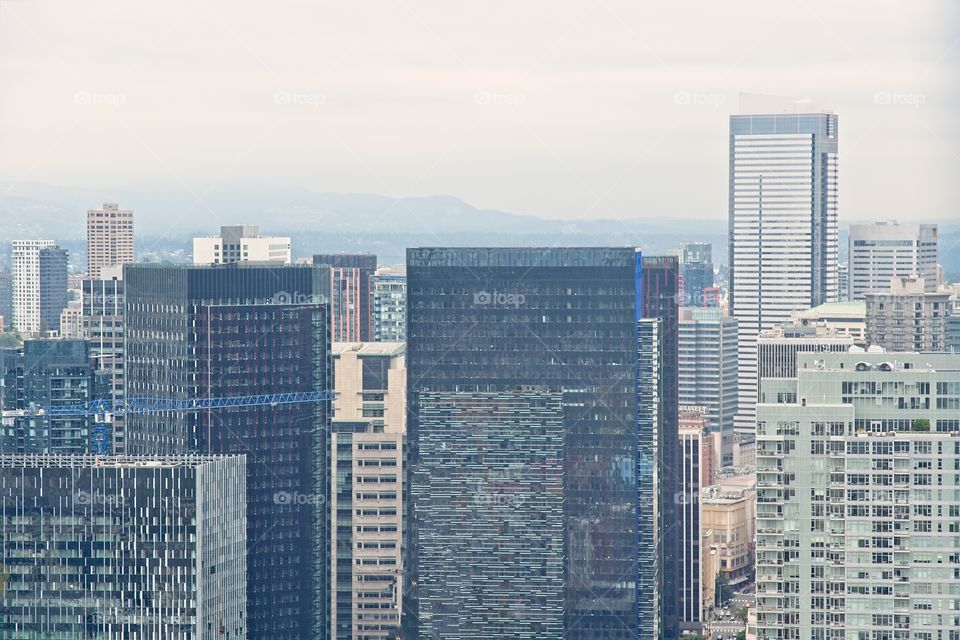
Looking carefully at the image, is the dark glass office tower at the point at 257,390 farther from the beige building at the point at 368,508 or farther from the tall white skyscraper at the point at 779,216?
the tall white skyscraper at the point at 779,216

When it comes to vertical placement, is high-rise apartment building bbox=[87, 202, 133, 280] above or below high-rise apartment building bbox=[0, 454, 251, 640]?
above

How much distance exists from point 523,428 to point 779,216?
61.1 metres

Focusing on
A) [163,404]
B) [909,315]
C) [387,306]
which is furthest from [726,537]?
[163,404]

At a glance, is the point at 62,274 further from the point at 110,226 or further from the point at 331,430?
the point at 331,430

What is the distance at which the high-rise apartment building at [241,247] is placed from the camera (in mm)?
64688

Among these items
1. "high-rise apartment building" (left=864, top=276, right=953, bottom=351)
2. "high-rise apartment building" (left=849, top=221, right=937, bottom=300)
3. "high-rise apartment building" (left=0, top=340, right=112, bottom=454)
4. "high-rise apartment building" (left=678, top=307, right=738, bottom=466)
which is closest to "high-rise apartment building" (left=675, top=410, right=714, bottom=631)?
"high-rise apartment building" (left=864, top=276, right=953, bottom=351)

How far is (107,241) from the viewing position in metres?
72.3

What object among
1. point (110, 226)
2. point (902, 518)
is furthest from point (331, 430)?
point (902, 518)

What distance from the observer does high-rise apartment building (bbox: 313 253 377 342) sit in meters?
73.1

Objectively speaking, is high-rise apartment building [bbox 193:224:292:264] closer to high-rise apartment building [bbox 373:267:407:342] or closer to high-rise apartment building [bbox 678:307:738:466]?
high-rise apartment building [bbox 373:267:407:342]

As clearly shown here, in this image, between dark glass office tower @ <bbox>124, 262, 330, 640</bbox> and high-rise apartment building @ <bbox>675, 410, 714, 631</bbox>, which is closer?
dark glass office tower @ <bbox>124, 262, 330, 640</bbox>

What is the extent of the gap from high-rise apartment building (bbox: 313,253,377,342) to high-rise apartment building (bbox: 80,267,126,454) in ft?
20.2

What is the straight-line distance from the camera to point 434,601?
60.0 metres

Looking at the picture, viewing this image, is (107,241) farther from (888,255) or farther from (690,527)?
(888,255)
